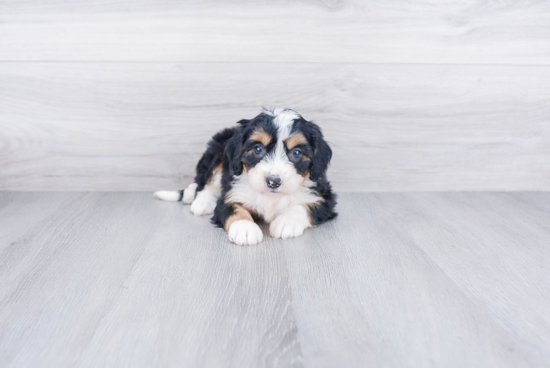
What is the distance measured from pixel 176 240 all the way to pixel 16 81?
150cm

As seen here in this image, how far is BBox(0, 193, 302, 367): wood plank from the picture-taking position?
1.07m

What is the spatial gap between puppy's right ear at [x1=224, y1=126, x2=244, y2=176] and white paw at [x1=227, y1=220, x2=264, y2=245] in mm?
302

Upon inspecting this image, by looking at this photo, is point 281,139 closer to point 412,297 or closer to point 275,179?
point 275,179

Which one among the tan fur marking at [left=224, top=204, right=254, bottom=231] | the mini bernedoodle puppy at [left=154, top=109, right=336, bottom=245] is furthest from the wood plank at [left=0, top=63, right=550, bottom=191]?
the tan fur marking at [left=224, top=204, right=254, bottom=231]

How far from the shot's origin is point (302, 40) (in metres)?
2.56

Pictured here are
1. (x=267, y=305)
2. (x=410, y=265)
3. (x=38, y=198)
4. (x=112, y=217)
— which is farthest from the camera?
(x=38, y=198)

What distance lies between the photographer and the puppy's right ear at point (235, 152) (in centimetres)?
203

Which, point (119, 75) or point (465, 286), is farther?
point (119, 75)

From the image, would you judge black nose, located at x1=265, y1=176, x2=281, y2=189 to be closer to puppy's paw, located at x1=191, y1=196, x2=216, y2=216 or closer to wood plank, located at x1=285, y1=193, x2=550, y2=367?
wood plank, located at x1=285, y1=193, x2=550, y2=367

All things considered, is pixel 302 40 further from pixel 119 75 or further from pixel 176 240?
pixel 176 240

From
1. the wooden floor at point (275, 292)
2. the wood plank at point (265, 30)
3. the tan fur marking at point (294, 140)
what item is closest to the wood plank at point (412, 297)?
the wooden floor at point (275, 292)

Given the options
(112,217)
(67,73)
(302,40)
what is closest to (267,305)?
(112,217)

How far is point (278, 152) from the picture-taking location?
195 centimetres

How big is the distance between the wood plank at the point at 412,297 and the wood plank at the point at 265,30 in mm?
1047
